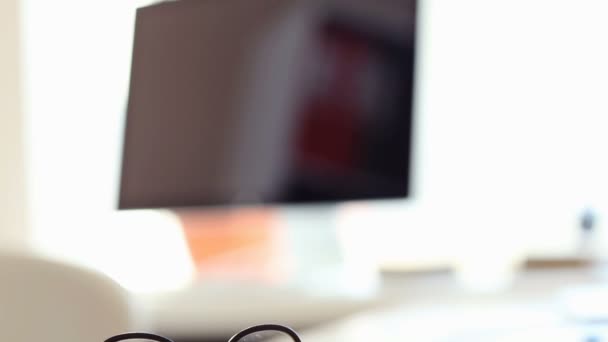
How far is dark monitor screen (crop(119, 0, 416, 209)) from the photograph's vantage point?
1.73 ft

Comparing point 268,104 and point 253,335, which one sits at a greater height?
point 268,104

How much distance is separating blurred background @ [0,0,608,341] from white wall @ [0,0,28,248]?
0.29m

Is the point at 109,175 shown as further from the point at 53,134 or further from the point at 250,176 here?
the point at 250,176

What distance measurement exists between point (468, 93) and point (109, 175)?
0.73 meters

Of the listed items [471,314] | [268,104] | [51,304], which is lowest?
[471,314]

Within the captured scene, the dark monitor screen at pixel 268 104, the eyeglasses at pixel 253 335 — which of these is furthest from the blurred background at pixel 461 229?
the eyeglasses at pixel 253 335

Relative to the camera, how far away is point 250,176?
26.2 inches

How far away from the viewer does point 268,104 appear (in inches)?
26.9

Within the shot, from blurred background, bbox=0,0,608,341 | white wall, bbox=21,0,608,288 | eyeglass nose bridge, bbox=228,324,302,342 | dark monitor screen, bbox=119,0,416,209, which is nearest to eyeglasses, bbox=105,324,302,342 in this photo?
eyeglass nose bridge, bbox=228,324,302,342

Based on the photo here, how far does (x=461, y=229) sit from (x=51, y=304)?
839 millimetres

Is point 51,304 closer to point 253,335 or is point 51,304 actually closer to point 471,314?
point 253,335

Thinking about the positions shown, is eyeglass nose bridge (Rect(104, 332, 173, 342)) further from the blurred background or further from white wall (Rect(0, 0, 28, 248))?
the blurred background

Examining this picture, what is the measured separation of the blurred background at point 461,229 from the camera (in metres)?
0.92

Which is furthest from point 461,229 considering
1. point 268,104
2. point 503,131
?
point 268,104
